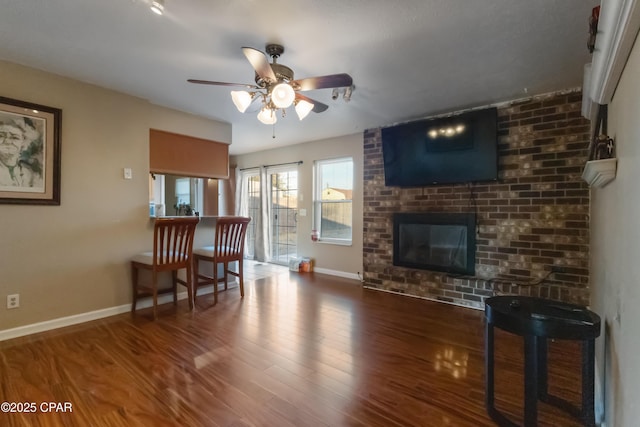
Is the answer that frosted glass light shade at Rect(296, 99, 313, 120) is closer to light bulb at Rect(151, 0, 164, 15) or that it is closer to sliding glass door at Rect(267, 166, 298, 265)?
light bulb at Rect(151, 0, 164, 15)

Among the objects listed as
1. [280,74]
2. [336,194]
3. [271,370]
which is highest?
[280,74]

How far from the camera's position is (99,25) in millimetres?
1959

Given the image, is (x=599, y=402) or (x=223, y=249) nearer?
(x=599, y=402)

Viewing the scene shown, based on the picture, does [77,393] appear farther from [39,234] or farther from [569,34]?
[569,34]

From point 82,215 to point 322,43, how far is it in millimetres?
2758

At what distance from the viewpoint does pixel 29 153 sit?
2.60m

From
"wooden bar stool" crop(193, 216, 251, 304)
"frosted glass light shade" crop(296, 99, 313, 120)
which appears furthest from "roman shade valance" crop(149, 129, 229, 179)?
"frosted glass light shade" crop(296, 99, 313, 120)

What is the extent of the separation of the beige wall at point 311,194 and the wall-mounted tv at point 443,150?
749 mm

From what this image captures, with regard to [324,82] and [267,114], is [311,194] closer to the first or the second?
[267,114]

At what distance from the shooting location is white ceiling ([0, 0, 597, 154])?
70.6 inches

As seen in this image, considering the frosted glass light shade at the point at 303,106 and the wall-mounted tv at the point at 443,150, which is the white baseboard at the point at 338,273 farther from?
the frosted glass light shade at the point at 303,106

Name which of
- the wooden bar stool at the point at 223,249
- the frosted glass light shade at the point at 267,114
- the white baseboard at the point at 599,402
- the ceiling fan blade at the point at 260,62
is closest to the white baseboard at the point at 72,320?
the wooden bar stool at the point at 223,249

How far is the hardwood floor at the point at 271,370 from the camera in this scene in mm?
1591

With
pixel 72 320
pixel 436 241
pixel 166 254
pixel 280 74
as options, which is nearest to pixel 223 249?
pixel 166 254
